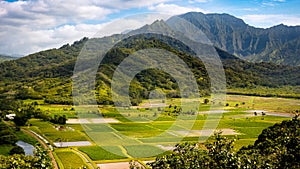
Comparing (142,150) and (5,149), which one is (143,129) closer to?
(142,150)

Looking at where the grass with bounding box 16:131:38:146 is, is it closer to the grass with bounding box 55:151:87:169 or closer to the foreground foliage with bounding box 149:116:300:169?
the grass with bounding box 55:151:87:169

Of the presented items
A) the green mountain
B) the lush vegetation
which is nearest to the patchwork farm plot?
the lush vegetation

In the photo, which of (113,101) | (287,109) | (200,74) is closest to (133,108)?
(113,101)

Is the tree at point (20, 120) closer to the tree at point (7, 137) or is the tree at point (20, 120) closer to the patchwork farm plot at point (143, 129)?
the patchwork farm plot at point (143, 129)

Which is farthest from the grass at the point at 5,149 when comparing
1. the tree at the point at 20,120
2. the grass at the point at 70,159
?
the tree at the point at 20,120

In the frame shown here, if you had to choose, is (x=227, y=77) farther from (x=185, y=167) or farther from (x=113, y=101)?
→ (x=185, y=167)

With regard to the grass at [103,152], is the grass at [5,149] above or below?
above

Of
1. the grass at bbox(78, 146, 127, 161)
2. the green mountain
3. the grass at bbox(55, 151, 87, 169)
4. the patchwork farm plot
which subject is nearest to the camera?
the grass at bbox(55, 151, 87, 169)
